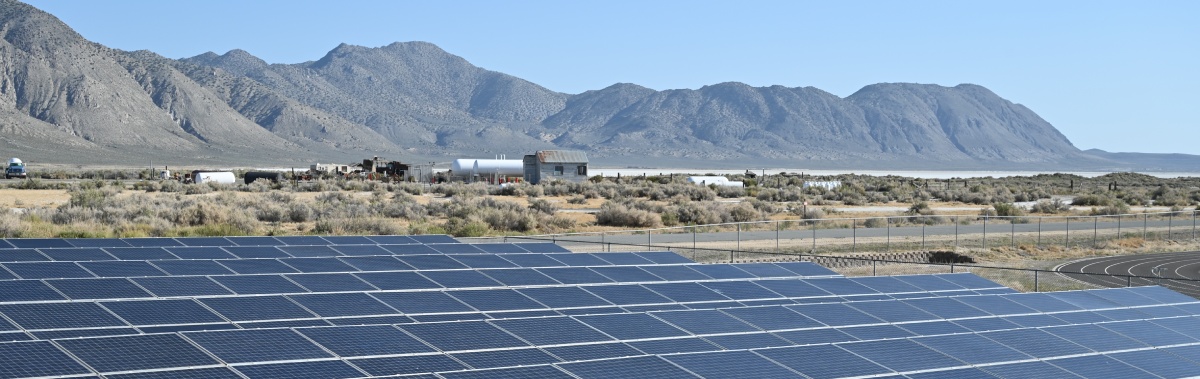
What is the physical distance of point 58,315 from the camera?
14695mm

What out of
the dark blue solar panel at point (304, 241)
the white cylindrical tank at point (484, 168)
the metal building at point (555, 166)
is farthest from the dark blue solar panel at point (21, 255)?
the white cylindrical tank at point (484, 168)

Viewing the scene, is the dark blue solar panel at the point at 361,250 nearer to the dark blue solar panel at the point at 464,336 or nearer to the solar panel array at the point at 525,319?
the solar panel array at the point at 525,319

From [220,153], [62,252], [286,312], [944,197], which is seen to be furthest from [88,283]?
[220,153]

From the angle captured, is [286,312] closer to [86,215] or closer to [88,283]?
[88,283]

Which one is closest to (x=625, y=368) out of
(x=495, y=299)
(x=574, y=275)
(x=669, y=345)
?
(x=669, y=345)

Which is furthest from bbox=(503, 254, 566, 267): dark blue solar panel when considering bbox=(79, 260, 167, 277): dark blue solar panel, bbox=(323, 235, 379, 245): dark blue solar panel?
bbox=(79, 260, 167, 277): dark blue solar panel

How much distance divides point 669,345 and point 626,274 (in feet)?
25.1

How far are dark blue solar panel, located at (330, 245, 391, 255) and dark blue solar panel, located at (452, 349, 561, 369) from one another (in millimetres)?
10838

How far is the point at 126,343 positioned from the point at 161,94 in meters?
189

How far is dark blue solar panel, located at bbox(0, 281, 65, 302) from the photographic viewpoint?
15.6 metres

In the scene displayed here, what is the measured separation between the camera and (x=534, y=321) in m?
15.8

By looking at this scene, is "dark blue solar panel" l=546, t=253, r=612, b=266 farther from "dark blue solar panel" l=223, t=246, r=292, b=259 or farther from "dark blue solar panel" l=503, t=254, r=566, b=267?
"dark blue solar panel" l=223, t=246, r=292, b=259

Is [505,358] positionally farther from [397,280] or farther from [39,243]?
[39,243]

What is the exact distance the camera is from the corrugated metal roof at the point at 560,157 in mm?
97125
